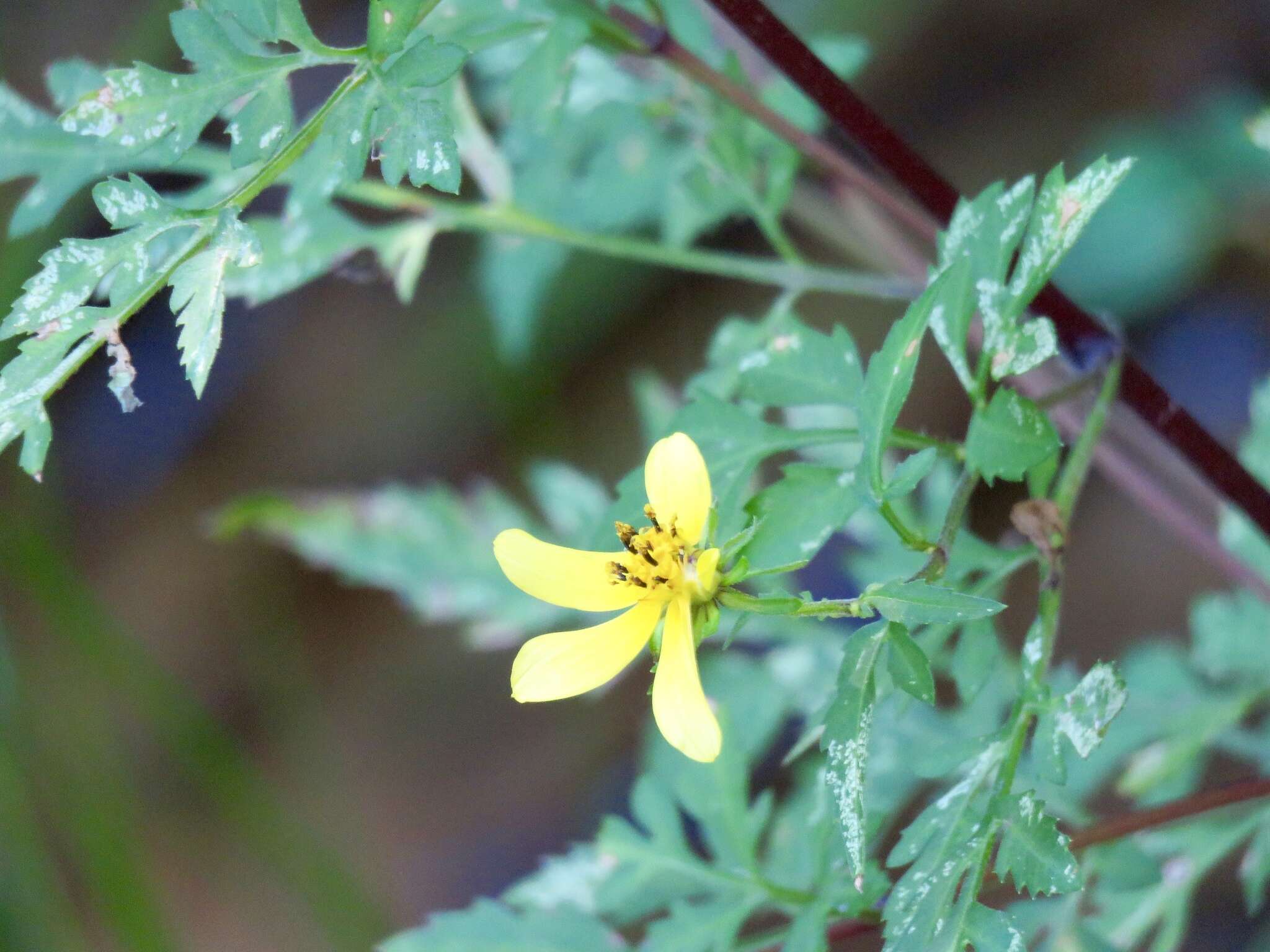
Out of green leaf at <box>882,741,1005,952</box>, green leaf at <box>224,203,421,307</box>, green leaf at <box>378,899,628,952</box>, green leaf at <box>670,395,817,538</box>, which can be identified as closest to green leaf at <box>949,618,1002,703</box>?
green leaf at <box>882,741,1005,952</box>

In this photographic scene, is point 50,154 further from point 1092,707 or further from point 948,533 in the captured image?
point 1092,707

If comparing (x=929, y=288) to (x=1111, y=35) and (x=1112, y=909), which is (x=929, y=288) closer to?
(x=1112, y=909)

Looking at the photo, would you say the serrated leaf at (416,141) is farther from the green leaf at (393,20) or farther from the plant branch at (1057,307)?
the plant branch at (1057,307)

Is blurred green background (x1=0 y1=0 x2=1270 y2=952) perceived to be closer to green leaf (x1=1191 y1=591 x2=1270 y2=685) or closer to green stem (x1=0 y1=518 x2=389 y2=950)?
green stem (x1=0 y1=518 x2=389 y2=950)

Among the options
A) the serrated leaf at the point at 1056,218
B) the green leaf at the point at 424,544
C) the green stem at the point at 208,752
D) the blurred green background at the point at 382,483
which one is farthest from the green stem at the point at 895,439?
the green stem at the point at 208,752

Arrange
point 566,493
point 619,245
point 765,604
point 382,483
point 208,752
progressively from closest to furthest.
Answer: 1. point 765,604
2. point 619,245
3. point 566,493
4. point 208,752
5. point 382,483

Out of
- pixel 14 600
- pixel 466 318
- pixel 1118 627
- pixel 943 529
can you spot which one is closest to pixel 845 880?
pixel 943 529

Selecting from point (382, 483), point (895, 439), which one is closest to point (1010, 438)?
point (895, 439)
